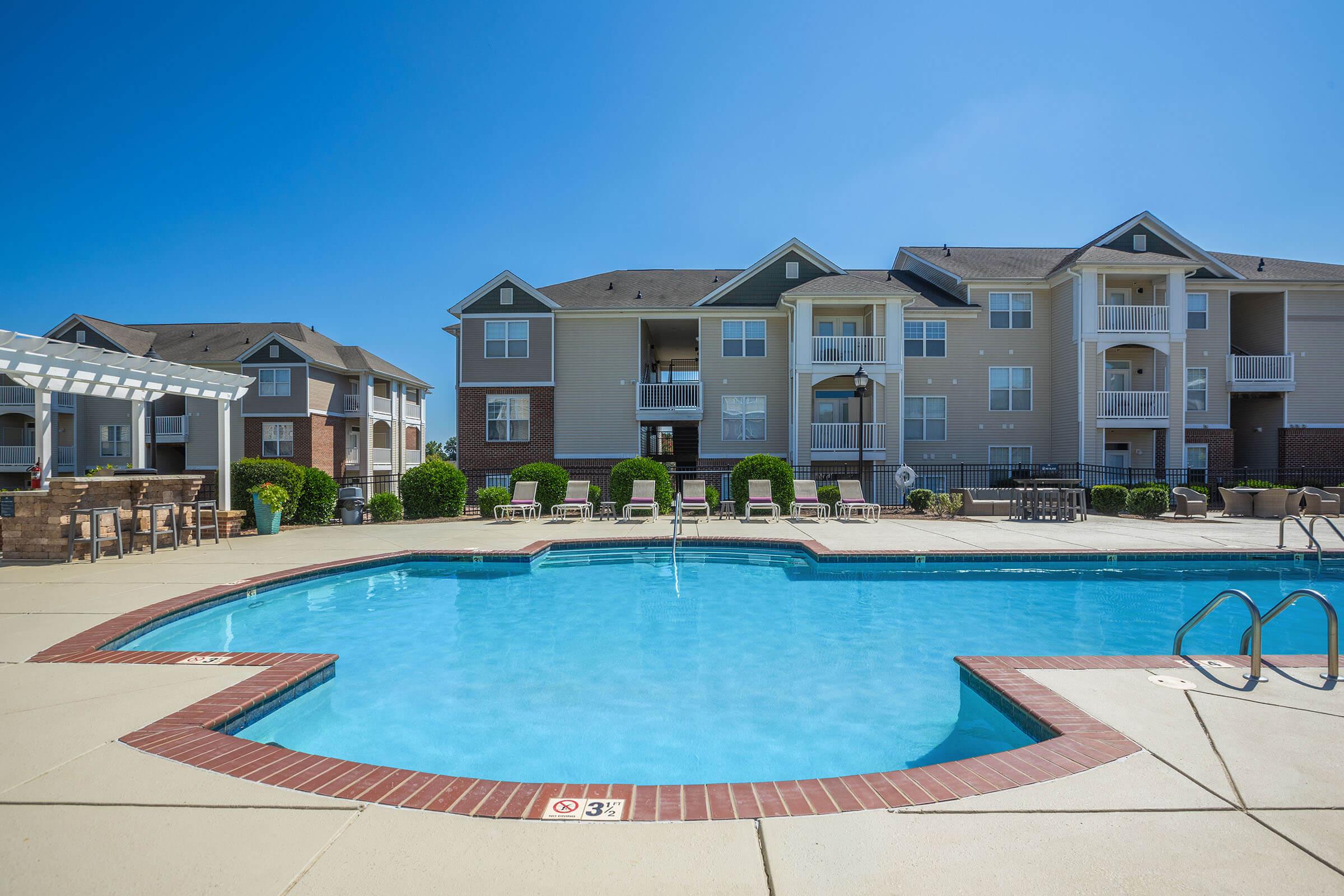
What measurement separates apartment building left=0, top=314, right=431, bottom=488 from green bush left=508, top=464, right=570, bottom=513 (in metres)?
16.2

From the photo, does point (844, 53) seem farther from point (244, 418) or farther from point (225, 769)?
point (244, 418)

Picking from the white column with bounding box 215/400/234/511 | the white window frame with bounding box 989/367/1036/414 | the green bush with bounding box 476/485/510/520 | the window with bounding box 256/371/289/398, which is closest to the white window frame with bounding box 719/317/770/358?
→ the white window frame with bounding box 989/367/1036/414

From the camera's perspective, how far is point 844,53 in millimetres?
12328

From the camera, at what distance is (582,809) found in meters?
2.72

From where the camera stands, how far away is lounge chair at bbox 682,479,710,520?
55.1ft

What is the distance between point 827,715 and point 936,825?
8.15ft

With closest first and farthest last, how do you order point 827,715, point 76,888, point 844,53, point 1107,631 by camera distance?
point 76,888 → point 827,715 → point 1107,631 → point 844,53

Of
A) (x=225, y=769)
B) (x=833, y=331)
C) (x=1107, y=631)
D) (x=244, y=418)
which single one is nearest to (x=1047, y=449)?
(x=833, y=331)

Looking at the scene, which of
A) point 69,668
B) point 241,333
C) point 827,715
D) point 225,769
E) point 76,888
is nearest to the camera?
point 76,888

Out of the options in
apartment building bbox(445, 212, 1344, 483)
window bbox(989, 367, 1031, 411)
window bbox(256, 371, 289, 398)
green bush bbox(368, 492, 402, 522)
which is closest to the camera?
green bush bbox(368, 492, 402, 522)

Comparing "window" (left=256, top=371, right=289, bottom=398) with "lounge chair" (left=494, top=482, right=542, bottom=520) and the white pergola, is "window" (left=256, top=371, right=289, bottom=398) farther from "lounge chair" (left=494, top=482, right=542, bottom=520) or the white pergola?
"lounge chair" (left=494, top=482, right=542, bottom=520)

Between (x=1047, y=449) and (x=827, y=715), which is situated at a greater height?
(x=1047, y=449)

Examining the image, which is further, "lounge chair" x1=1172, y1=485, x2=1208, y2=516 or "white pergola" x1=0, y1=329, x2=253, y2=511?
"lounge chair" x1=1172, y1=485, x2=1208, y2=516

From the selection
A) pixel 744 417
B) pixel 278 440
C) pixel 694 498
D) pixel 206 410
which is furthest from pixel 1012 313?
pixel 206 410
